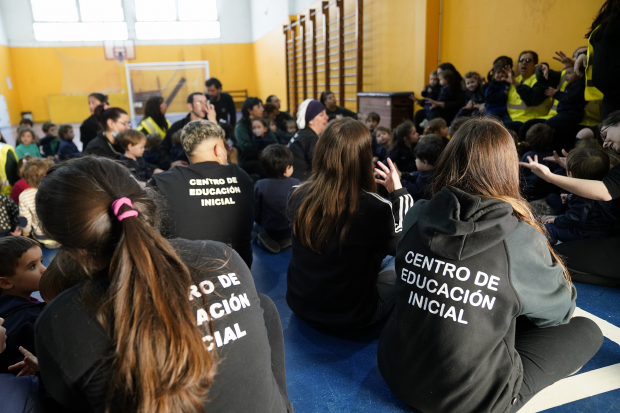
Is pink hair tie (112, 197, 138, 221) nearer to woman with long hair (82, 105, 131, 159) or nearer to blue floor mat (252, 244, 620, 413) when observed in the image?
blue floor mat (252, 244, 620, 413)

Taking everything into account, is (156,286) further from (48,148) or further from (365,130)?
(48,148)

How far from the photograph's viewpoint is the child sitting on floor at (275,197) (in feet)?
10.1

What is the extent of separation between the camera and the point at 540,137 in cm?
334

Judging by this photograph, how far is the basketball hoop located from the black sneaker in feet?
42.5

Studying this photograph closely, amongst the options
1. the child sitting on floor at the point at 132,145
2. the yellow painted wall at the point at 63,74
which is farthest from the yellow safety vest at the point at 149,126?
the yellow painted wall at the point at 63,74

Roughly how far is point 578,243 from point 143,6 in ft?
49.1

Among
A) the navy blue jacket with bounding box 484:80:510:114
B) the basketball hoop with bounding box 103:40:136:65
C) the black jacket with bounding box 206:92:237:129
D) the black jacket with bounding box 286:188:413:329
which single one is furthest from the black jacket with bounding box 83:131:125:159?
the basketball hoop with bounding box 103:40:136:65

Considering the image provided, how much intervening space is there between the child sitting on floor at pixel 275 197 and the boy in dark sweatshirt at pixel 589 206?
185 centimetres

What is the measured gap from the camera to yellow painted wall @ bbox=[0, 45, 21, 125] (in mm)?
12380

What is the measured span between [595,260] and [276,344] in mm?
1950

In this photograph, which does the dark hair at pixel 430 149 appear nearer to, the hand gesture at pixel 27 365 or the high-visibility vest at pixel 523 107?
the high-visibility vest at pixel 523 107

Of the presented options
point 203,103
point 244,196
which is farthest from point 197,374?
point 203,103

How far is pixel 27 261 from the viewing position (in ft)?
5.43

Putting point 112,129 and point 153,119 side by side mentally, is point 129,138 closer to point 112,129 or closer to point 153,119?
point 112,129
